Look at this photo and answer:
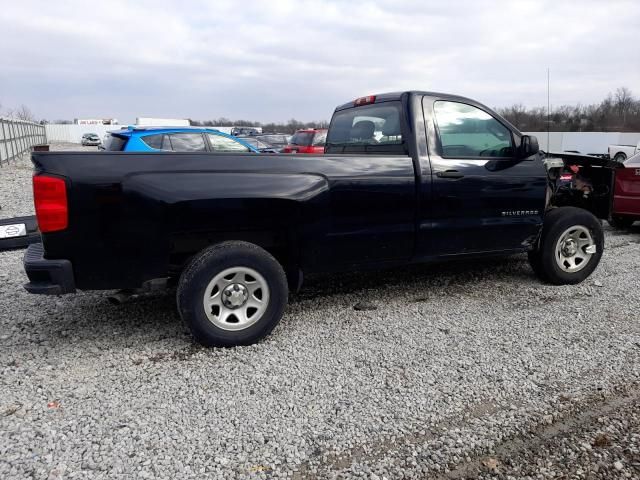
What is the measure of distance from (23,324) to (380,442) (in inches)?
127

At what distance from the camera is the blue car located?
10.5 metres

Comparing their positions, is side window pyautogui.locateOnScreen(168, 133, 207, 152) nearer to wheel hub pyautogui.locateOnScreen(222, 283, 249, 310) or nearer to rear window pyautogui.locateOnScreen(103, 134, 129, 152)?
rear window pyautogui.locateOnScreen(103, 134, 129, 152)

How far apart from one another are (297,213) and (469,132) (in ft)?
6.40

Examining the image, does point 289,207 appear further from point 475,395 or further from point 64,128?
point 64,128

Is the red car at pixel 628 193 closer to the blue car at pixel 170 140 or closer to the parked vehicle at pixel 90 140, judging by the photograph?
the blue car at pixel 170 140

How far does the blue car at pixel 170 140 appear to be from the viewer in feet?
34.5

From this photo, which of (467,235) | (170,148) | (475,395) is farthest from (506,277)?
(170,148)

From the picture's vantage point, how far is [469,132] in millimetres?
4809

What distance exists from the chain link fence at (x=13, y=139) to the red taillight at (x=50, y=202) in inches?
491

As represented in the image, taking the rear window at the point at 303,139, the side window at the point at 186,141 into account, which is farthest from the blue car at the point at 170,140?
the rear window at the point at 303,139

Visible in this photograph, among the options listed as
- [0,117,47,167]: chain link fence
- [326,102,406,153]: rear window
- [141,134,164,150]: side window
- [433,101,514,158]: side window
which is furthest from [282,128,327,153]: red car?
[433,101,514,158]: side window

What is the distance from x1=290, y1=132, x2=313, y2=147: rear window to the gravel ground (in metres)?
10.3

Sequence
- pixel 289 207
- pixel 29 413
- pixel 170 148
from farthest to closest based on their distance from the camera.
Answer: pixel 170 148 < pixel 289 207 < pixel 29 413

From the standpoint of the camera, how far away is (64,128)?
65.6m
